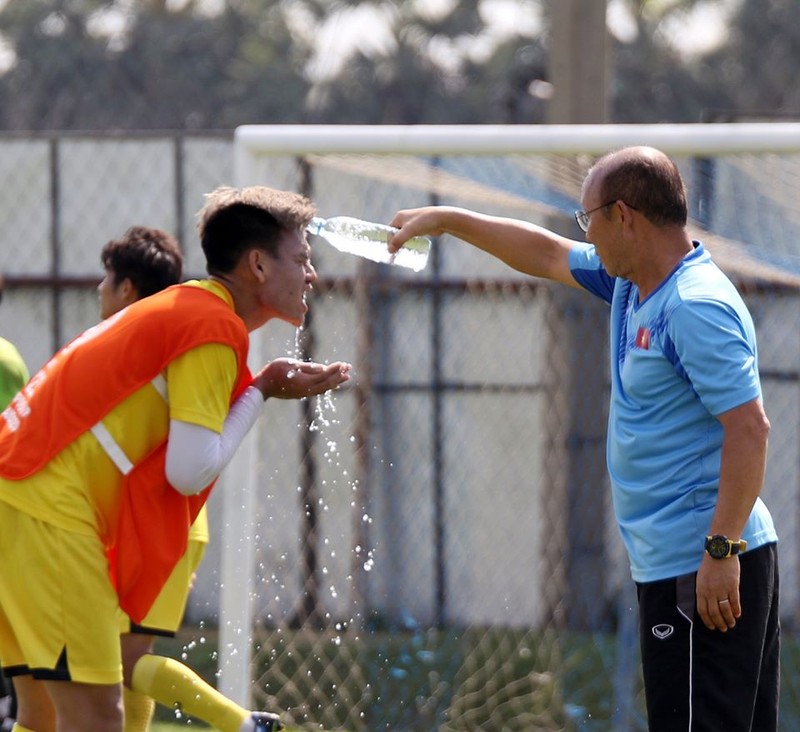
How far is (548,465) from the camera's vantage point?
7020 mm

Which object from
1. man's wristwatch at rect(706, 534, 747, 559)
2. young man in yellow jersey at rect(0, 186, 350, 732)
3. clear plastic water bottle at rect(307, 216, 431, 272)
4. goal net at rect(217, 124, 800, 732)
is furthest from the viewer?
goal net at rect(217, 124, 800, 732)

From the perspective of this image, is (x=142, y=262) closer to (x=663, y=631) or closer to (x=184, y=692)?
(x=184, y=692)

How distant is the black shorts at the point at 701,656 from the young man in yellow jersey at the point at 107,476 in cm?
114

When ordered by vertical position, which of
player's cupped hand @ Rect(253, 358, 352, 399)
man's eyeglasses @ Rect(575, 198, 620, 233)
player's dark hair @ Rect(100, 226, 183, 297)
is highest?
player's dark hair @ Rect(100, 226, 183, 297)

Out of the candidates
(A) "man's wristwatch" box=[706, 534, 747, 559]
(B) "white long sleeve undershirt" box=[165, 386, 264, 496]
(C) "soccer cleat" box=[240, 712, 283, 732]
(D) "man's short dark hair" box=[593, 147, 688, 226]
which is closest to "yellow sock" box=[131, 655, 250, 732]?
(C) "soccer cleat" box=[240, 712, 283, 732]

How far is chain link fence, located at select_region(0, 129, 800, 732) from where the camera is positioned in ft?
20.5

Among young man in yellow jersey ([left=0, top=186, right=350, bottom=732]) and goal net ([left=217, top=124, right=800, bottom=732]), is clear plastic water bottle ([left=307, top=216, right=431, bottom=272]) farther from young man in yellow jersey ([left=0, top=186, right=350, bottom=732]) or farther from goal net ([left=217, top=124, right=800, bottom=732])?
goal net ([left=217, top=124, right=800, bottom=732])

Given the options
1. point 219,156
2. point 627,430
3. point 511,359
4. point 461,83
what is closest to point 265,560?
point 511,359

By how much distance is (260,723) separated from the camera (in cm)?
387

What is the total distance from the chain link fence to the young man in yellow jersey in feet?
7.90

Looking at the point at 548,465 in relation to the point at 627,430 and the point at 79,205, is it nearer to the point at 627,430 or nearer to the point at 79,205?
the point at 79,205

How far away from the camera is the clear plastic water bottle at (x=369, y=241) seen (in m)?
4.11

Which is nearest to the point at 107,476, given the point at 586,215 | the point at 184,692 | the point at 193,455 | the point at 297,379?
the point at 193,455

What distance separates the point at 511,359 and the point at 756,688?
4.22 m
